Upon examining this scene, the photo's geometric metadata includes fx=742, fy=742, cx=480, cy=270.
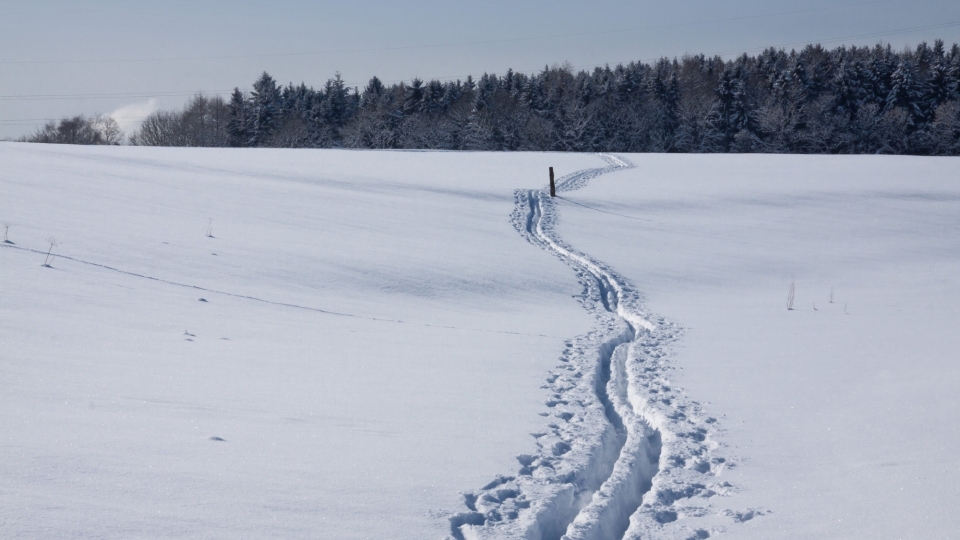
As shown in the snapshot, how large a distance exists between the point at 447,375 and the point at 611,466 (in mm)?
2480

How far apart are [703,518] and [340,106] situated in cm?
7405

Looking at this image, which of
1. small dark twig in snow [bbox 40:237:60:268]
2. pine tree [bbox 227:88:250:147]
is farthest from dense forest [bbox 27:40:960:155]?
small dark twig in snow [bbox 40:237:60:268]

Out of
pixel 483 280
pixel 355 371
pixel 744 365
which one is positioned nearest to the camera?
pixel 355 371

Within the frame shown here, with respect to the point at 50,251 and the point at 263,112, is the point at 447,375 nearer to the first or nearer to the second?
the point at 50,251

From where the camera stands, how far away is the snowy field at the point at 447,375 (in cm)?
441

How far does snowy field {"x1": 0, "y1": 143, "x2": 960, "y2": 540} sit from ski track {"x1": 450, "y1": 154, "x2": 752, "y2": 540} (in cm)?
3

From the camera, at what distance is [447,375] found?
7.63 metres

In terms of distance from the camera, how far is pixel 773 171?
3050 cm

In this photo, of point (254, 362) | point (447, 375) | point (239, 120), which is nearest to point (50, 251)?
point (254, 362)

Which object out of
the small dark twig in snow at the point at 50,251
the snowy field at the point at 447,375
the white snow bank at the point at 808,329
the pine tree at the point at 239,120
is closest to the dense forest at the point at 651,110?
the pine tree at the point at 239,120

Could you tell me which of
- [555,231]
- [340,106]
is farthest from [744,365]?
[340,106]

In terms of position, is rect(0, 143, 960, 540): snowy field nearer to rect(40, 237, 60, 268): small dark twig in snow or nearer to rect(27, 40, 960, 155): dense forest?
rect(40, 237, 60, 268): small dark twig in snow

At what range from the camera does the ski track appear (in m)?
4.46

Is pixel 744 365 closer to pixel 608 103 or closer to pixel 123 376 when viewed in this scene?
pixel 123 376
